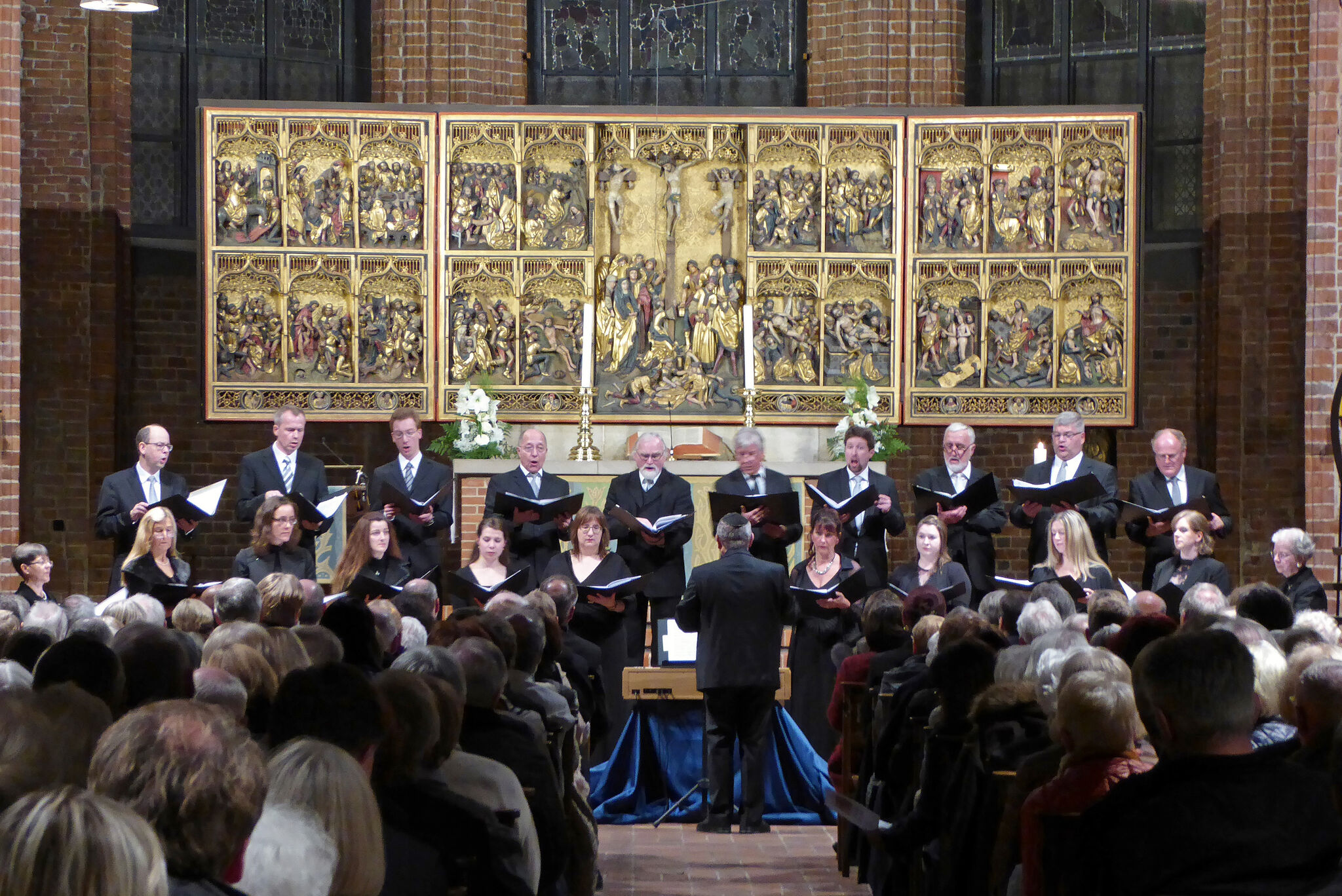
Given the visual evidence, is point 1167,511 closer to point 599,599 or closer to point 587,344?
point 599,599

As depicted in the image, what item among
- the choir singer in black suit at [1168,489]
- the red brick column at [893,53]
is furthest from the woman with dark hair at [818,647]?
the red brick column at [893,53]

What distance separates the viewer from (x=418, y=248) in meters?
13.5

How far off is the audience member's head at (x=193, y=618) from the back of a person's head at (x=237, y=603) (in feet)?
0.18

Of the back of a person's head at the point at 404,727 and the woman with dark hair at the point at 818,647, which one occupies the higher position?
the back of a person's head at the point at 404,727

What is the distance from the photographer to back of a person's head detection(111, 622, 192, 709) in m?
4.57

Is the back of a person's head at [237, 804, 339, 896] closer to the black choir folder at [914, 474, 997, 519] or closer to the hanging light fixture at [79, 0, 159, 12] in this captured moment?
the black choir folder at [914, 474, 997, 519]

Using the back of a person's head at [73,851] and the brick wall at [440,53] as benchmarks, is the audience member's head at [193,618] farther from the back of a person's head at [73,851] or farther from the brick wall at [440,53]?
the brick wall at [440,53]

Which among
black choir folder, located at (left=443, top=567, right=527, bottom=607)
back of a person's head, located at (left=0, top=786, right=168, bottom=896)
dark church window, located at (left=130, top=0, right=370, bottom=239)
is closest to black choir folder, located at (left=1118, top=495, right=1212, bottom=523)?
black choir folder, located at (left=443, top=567, right=527, bottom=607)

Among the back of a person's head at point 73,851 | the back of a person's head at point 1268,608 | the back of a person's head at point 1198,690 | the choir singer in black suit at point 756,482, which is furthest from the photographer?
the choir singer in black suit at point 756,482

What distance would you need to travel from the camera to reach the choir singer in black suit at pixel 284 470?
10570 mm

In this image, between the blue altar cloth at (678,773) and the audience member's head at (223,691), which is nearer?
the audience member's head at (223,691)

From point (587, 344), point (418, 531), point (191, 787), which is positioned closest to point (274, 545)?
point (418, 531)

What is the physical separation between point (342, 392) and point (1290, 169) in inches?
292

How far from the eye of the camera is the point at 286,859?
2945 mm
